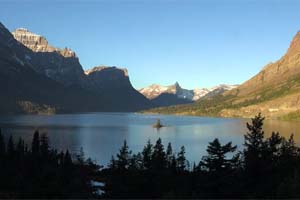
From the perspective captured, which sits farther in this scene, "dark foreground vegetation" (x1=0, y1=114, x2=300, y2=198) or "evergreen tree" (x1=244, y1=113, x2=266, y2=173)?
"evergreen tree" (x1=244, y1=113, x2=266, y2=173)

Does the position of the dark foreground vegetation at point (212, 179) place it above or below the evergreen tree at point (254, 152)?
below

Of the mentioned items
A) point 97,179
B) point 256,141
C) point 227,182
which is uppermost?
point 256,141

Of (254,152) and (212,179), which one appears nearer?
(212,179)

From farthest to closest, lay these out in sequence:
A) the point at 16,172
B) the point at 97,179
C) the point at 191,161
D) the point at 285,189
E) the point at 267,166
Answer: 1. the point at 191,161
2. the point at 97,179
3. the point at 16,172
4. the point at 267,166
5. the point at 285,189

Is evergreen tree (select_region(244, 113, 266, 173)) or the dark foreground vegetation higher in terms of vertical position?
evergreen tree (select_region(244, 113, 266, 173))

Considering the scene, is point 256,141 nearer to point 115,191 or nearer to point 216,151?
point 216,151

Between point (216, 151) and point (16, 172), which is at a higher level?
point (216, 151)

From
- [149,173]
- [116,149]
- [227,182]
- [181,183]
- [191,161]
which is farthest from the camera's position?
[116,149]

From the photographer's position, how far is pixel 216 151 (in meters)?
60.5

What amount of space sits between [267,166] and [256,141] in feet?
18.0

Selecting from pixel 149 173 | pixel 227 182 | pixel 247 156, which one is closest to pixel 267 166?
pixel 247 156

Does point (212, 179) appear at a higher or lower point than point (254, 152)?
lower

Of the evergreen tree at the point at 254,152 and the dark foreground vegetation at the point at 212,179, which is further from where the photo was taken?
the evergreen tree at the point at 254,152

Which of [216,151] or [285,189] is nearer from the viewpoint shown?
[285,189]
